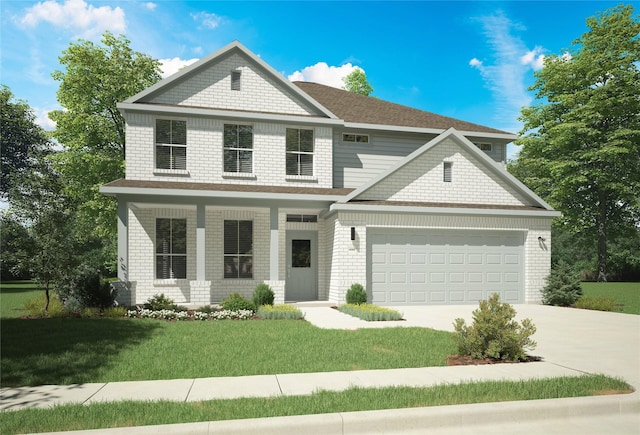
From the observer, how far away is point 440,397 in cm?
560

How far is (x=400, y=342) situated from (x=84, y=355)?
603 cm

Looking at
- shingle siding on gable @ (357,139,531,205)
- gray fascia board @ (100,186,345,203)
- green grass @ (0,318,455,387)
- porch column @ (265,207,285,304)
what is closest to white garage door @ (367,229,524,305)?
shingle siding on gable @ (357,139,531,205)

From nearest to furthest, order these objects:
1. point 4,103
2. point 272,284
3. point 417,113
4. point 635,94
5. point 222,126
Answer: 1. point 272,284
2. point 222,126
3. point 417,113
4. point 635,94
5. point 4,103

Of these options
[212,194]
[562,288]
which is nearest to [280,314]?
[212,194]

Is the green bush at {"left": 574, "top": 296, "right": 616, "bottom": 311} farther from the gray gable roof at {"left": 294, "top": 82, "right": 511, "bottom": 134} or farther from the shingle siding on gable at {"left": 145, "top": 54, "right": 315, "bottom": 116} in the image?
the shingle siding on gable at {"left": 145, "top": 54, "right": 315, "bottom": 116}

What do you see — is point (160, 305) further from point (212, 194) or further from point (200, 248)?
point (212, 194)

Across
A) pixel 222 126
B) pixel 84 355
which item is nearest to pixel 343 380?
pixel 84 355

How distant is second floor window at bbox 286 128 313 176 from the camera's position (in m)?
18.2

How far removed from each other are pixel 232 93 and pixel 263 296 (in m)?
8.16

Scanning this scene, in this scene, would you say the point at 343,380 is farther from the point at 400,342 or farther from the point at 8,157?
the point at 8,157

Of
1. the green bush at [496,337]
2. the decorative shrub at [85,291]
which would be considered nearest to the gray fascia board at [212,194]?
the decorative shrub at [85,291]

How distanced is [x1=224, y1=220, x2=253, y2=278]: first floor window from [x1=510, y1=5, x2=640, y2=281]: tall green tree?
26.1m

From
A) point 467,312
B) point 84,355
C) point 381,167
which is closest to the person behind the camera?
point 84,355

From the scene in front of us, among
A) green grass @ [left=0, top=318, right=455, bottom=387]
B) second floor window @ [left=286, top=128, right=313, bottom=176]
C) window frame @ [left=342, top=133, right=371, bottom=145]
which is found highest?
window frame @ [left=342, top=133, right=371, bottom=145]
